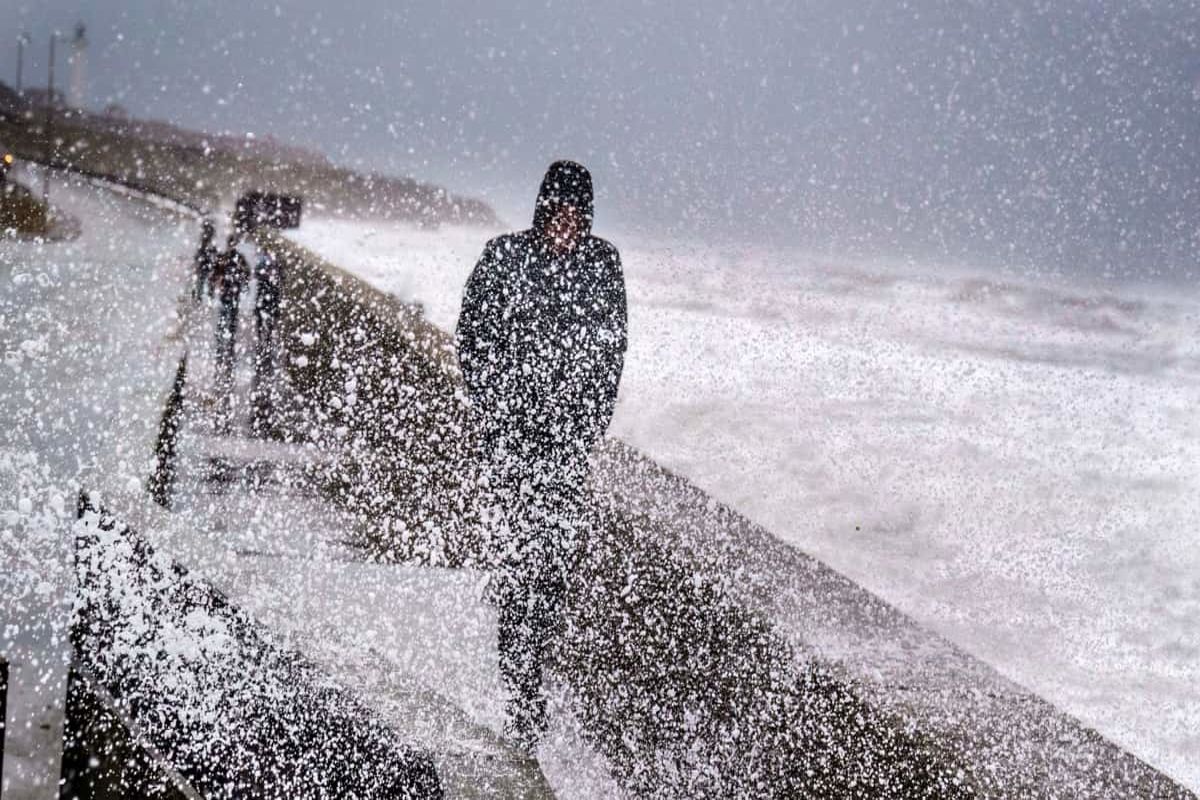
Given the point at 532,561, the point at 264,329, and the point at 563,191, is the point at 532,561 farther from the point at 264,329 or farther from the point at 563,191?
the point at 264,329

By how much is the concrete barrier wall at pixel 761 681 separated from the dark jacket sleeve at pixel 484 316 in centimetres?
72

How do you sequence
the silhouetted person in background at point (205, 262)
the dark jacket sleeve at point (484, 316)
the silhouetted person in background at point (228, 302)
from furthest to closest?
the silhouetted person in background at point (205, 262) < the silhouetted person in background at point (228, 302) < the dark jacket sleeve at point (484, 316)

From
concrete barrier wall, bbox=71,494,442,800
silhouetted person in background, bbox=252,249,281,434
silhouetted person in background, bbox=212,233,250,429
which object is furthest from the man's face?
silhouetted person in background, bbox=212,233,250,429

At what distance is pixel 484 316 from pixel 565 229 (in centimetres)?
33

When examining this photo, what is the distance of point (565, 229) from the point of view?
302 centimetres

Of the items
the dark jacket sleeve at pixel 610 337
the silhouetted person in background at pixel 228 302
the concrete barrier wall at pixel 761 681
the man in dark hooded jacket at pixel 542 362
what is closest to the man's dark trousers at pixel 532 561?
the man in dark hooded jacket at pixel 542 362

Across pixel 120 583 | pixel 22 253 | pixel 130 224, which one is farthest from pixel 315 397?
pixel 130 224

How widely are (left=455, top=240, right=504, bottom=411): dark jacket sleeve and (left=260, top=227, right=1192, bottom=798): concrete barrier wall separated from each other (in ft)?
2.37

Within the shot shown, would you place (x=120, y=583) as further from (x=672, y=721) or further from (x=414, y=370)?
(x=414, y=370)

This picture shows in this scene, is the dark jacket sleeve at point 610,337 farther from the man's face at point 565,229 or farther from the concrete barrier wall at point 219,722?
the concrete barrier wall at point 219,722

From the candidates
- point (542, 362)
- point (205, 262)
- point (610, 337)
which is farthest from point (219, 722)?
point (205, 262)

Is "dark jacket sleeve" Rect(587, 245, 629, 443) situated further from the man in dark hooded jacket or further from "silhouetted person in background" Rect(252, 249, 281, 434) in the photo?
"silhouetted person in background" Rect(252, 249, 281, 434)

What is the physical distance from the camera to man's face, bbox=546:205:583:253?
3008 mm

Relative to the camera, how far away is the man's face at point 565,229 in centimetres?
301
